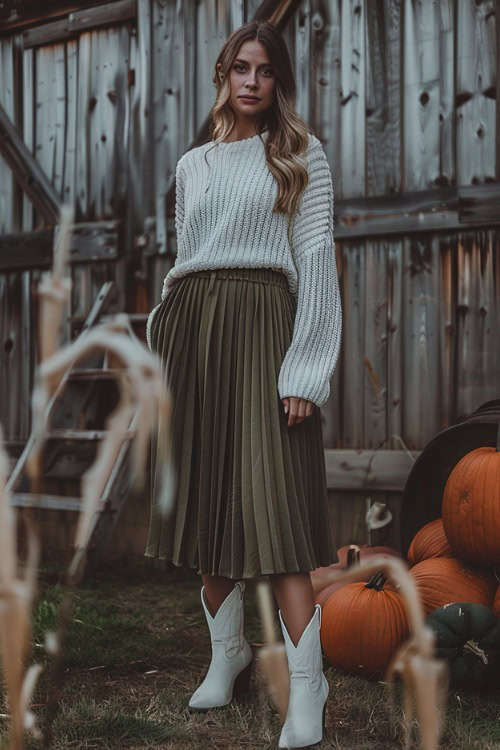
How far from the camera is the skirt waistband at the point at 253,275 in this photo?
6.54 feet

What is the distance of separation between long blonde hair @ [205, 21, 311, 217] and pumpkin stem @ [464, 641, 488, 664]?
3.95 ft

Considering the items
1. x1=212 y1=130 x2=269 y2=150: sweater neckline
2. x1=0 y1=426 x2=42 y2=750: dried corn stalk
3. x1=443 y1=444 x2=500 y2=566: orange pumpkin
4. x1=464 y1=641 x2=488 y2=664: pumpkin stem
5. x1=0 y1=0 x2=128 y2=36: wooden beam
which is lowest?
x1=464 y1=641 x2=488 y2=664: pumpkin stem

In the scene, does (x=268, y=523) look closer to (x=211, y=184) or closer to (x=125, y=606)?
(x=211, y=184)

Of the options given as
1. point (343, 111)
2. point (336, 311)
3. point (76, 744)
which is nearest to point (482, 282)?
point (343, 111)

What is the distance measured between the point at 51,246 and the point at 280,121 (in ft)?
7.91

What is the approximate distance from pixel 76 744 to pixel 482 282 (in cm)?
223

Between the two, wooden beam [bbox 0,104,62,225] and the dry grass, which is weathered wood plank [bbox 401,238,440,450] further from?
wooden beam [bbox 0,104,62,225]

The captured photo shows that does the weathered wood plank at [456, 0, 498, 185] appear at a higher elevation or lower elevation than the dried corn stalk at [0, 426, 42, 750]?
higher

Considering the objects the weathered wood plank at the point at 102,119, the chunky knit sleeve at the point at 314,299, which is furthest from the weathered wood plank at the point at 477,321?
the weathered wood plank at the point at 102,119

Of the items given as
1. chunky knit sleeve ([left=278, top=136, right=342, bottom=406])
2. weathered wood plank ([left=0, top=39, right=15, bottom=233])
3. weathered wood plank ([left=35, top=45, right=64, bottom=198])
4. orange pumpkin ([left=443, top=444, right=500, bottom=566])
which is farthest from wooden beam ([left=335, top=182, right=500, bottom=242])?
weathered wood plank ([left=0, top=39, right=15, bottom=233])

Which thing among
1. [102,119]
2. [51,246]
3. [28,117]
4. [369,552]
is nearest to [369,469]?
[369,552]

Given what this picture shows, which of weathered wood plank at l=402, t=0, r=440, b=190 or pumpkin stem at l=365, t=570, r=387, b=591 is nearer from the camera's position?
pumpkin stem at l=365, t=570, r=387, b=591

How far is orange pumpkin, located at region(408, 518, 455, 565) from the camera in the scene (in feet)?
8.53

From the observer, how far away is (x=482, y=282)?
321 centimetres
